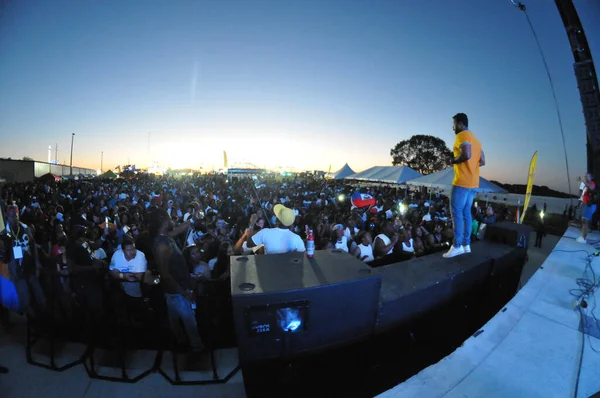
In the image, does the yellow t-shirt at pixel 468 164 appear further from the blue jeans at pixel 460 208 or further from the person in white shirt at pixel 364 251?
the person in white shirt at pixel 364 251

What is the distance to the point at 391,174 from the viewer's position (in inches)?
791

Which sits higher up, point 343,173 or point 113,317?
point 343,173

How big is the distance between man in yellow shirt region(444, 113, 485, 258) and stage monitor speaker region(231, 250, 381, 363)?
2.10m

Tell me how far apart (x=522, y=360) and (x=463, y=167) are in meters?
2.36

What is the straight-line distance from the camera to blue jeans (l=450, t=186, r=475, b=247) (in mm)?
3750

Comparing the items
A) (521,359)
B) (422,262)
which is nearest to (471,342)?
(521,359)

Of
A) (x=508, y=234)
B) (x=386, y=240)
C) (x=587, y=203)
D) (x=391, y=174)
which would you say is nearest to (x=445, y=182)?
(x=391, y=174)

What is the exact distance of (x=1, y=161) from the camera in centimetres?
3603

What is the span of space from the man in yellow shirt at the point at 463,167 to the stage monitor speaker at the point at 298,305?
2.10 metres

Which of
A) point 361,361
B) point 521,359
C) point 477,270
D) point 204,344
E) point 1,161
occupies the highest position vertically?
point 1,161

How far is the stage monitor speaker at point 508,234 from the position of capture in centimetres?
503

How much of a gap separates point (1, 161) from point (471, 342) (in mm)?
55352

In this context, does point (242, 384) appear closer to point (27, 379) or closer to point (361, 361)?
point (361, 361)

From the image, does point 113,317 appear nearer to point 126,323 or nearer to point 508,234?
point 126,323
